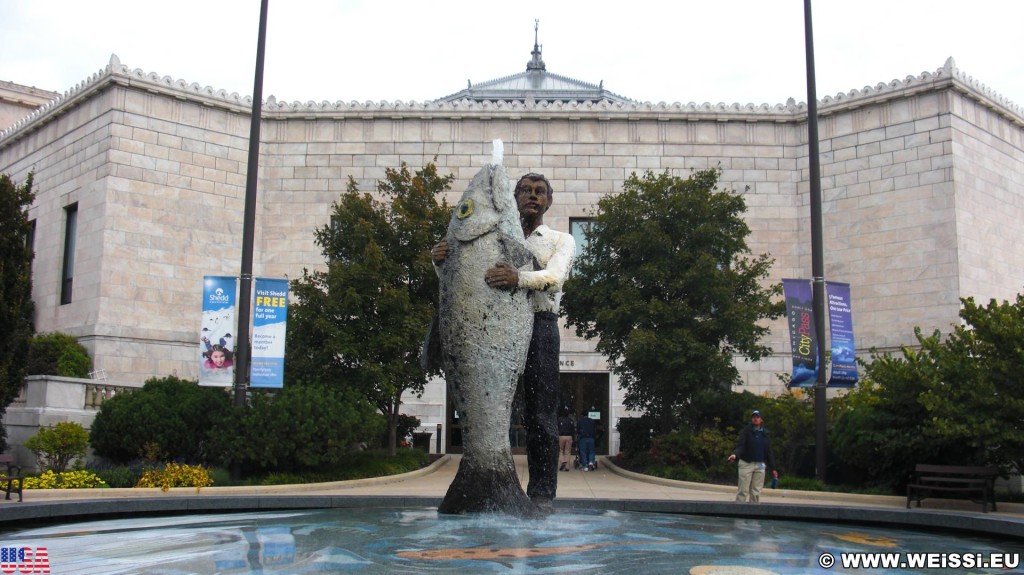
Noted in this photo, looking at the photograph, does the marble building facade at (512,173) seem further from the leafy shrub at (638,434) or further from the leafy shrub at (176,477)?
the leafy shrub at (176,477)

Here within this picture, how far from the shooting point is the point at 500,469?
7305 millimetres

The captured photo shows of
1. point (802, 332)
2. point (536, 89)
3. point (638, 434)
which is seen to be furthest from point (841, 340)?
point (536, 89)

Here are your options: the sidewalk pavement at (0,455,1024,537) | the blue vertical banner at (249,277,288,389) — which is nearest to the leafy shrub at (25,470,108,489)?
the sidewalk pavement at (0,455,1024,537)

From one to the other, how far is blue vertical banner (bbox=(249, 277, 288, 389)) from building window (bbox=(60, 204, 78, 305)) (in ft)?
44.3

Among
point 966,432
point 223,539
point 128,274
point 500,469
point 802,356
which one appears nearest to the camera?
point 223,539

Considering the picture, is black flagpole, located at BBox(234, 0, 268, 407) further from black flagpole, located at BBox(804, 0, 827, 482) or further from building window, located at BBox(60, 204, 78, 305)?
building window, located at BBox(60, 204, 78, 305)

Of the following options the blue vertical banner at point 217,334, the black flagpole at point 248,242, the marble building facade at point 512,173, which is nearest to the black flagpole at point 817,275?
the marble building facade at point 512,173

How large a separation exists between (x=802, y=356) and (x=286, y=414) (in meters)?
9.64

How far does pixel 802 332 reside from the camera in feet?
57.1

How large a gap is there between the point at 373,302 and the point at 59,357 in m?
10.1

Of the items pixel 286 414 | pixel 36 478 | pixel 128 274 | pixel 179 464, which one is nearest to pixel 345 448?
pixel 286 414

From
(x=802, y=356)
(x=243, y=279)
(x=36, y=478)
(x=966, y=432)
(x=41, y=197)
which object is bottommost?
(x=36, y=478)

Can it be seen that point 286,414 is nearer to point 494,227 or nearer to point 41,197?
point 494,227

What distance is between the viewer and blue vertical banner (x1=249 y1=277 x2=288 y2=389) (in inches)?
686
